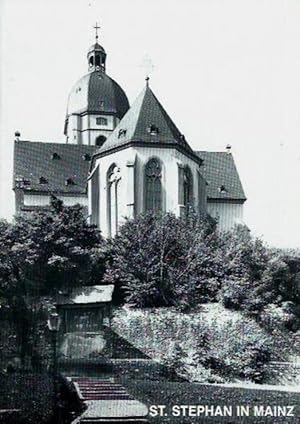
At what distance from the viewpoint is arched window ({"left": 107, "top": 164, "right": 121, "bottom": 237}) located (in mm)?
21025

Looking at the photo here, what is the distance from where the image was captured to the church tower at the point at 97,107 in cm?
3184

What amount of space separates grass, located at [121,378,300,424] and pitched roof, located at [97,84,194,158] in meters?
11.2

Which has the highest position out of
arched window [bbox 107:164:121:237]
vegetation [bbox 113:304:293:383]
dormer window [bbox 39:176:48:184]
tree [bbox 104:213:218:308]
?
dormer window [bbox 39:176:48:184]

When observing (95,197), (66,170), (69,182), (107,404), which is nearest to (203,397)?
(107,404)

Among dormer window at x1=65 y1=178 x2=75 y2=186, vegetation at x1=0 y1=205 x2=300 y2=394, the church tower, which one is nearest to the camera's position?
vegetation at x1=0 y1=205 x2=300 y2=394

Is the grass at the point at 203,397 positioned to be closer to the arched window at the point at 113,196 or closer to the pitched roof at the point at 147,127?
the arched window at the point at 113,196

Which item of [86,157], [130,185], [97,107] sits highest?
[97,107]

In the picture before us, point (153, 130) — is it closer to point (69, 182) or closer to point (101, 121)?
point (69, 182)

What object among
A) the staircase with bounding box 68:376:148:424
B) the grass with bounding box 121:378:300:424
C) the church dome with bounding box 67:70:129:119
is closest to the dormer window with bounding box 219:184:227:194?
the church dome with bounding box 67:70:129:119

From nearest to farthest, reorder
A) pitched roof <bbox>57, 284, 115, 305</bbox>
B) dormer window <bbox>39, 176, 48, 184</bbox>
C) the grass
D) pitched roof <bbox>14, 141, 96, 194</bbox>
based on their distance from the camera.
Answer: the grass
pitched roof <bbox>57, 284, 115, 305</bbox>
pitched roof <bbox>14, 141, 96, 194</bbox>
dormer window <bbox>39, 176, 48, 184</bbox>

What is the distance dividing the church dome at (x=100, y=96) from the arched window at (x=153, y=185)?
11193mm

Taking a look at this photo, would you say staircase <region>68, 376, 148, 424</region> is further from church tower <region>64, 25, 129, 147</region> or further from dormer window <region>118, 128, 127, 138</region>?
church tower <region>64, 25, 129, 147</region>

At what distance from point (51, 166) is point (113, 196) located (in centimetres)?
374

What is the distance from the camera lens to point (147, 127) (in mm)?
21438
